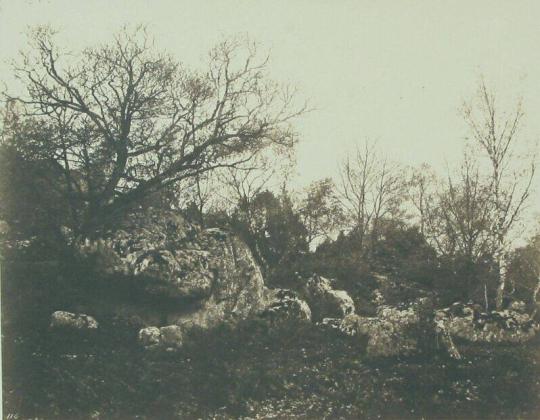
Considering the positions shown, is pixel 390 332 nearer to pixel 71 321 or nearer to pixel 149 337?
pixel 149 337

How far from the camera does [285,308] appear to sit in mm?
16797

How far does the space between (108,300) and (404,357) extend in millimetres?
8824

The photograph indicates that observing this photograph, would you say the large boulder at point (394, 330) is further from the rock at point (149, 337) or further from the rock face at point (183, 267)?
the rock at point (149, 337)

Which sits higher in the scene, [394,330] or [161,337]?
[394,330]

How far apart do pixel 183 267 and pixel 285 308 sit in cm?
379

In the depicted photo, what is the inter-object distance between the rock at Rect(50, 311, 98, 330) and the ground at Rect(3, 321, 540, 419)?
23 cm

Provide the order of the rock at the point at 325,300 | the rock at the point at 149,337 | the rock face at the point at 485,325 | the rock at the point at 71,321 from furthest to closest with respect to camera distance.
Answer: the rock at the point at 325,300 < the rock face at the point at 485,325 < the rock at the point at 149,337 < the rock at the point at 71,321

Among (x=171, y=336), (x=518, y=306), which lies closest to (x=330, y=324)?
(x=171, y=336)

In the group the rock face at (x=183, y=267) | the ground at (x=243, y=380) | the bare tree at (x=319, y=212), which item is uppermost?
the bare tree at (x=319, y=212)

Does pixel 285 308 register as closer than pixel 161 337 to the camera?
No

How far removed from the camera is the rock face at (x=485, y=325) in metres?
15.6

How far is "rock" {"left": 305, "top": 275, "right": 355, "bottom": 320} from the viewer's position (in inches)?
739

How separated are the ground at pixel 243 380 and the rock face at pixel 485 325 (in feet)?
3.12

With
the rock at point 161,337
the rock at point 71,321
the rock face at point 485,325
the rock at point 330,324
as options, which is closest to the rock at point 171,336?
the rock at point 161,337
